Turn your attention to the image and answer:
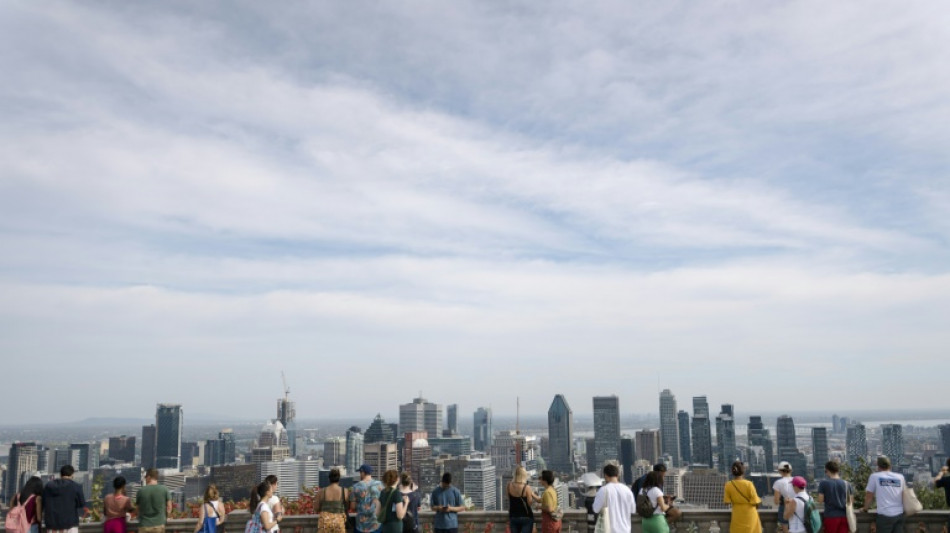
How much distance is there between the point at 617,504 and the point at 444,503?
3.14m

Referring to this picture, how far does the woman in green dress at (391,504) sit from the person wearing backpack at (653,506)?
157 inches

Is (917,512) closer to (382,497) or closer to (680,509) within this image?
(680,509)

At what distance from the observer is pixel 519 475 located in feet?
36.6

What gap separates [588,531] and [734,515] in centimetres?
264

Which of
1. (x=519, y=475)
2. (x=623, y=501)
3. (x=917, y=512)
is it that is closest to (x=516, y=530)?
(x=519, y=475)

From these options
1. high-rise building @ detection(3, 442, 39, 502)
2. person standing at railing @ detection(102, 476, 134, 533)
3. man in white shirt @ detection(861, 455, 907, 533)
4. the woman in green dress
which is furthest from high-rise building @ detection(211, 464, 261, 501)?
man in white shirt @ detection(861, 455, 907, 533)

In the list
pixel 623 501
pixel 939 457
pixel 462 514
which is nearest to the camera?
pixel 623 501

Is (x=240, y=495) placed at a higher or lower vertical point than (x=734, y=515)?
lower

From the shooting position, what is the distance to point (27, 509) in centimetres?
1189

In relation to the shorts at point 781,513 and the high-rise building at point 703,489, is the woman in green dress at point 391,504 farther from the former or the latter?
the high-rise building at point 703,489

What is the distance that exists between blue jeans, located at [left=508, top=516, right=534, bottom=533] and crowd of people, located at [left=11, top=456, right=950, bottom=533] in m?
0.02

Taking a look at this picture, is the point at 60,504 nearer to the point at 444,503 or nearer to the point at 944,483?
the point at 444,503

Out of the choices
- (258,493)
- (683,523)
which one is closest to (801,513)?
(683,523)

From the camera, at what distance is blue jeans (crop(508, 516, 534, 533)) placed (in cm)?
1173
